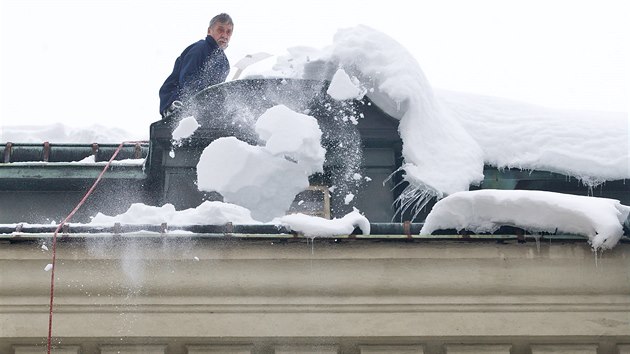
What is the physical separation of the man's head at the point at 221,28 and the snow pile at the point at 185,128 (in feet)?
5.25

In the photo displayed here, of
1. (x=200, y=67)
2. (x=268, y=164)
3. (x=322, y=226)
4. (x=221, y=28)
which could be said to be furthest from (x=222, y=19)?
(x=322, y=226)

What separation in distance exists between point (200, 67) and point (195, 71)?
81mm

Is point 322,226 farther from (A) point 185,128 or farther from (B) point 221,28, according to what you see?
(B) point 221,28

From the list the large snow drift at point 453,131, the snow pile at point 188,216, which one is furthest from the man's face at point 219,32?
the snow pile at point 188,216

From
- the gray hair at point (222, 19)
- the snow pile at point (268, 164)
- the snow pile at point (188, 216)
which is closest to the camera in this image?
the snow pile at point (188, 216)

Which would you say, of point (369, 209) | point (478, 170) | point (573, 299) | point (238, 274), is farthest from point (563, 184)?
point (238, 274)

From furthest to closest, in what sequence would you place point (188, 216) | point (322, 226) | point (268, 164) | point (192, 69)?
1. point (192, 69)
2. point (268, 164)
3. point (188, 216)
4. point (322, 226)

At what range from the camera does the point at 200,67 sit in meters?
8.44

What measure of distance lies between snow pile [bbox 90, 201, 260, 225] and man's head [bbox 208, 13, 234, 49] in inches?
133

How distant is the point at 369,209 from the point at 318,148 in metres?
0.74

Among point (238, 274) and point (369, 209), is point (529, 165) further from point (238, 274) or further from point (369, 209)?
point (238, 274)

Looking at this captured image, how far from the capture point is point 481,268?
5496 mm

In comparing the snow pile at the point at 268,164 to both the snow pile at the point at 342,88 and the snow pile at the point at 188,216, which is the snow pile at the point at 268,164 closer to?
the snow pile at the point at 342,88

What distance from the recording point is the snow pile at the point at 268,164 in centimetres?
680
